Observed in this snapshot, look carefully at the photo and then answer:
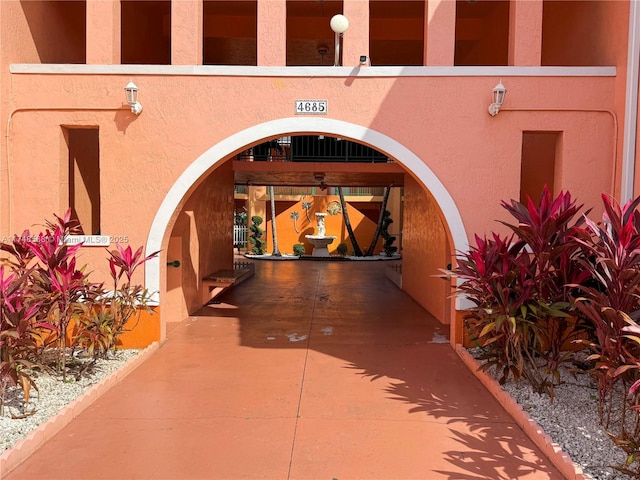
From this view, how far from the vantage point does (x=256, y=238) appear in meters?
19.2

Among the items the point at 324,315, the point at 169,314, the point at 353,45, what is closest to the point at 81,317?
the point at 169,314

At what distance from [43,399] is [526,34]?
6.78 m

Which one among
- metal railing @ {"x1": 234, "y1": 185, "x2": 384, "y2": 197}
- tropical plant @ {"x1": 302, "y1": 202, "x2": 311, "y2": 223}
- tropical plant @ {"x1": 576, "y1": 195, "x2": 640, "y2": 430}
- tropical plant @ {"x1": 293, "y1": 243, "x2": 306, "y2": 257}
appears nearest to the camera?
tropical plant @ {"x1": 576, "y1": 195, "x2": 640, "y2": 430}

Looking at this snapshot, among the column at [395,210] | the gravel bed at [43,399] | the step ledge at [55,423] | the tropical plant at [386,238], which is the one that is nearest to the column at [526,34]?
the step ledge at [55,423]

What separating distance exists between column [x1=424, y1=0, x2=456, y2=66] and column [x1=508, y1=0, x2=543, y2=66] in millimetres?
789

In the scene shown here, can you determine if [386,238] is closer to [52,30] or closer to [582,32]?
[582,32]

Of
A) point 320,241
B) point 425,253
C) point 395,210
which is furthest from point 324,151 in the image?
point 395,210

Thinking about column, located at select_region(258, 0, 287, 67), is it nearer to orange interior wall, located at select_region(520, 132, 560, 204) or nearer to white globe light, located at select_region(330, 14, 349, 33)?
white globe light, located at select_region(330, 14, 349, 33)

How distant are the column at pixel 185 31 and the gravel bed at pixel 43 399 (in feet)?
12.7

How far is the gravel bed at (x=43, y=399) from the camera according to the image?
3420 millimetres

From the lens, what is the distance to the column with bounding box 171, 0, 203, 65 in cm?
559

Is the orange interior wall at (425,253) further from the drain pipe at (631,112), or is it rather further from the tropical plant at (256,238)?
the tropical plant at (256,238)

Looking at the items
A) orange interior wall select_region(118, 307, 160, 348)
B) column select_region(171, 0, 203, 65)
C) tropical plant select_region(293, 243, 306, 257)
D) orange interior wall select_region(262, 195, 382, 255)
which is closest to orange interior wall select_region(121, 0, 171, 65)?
column select_region(171, 0, 203, 65)

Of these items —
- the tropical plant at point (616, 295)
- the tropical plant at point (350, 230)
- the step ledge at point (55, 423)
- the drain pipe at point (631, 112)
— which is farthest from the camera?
the tropical plant at point (350, 230)
